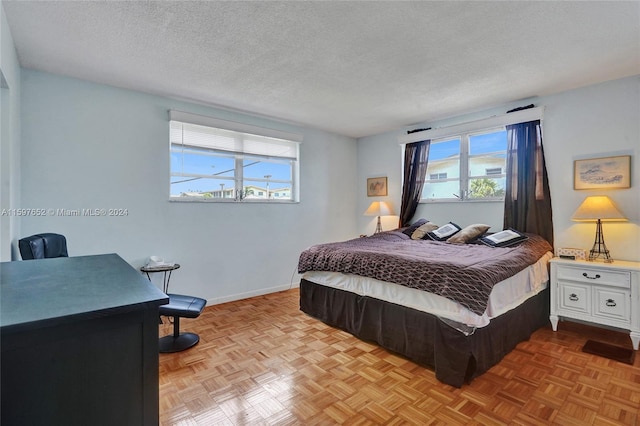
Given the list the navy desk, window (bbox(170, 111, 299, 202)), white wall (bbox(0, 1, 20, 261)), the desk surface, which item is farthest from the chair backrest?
window (bbox(170, 111, 299, 202))

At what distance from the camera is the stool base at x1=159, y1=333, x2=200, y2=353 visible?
102 inches

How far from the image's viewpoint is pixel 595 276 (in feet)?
8.98

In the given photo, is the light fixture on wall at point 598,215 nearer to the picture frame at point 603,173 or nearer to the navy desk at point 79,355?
the picture frame at point 603,173

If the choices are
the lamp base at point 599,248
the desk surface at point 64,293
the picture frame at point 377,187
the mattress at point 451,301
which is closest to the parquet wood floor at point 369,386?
the mattress at point 451,301

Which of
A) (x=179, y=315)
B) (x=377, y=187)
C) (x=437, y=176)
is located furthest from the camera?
(x=377, y=187)

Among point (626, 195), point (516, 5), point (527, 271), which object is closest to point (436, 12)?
point (516, 5)

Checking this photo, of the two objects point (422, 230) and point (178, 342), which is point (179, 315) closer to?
point (178, 342)

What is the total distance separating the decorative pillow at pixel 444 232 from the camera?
3.84 meters

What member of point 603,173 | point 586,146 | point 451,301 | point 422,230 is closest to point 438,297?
point 451,301

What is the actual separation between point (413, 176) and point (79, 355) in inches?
175

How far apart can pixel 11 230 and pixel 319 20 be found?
8.81ft

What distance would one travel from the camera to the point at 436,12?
1921 millimetres

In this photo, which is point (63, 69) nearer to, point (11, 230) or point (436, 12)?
point (11, 230)

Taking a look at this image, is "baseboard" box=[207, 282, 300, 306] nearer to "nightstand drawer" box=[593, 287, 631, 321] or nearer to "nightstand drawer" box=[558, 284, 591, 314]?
"nightstand drawer" box=[558, 284, 591, 314]
